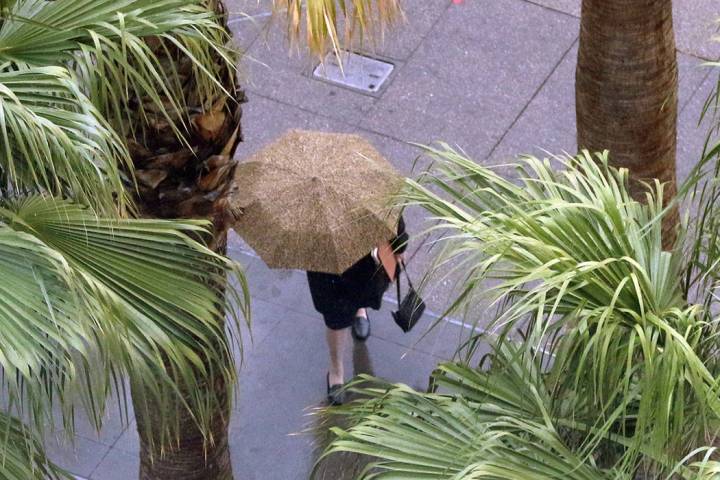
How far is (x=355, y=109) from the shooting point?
347 inches

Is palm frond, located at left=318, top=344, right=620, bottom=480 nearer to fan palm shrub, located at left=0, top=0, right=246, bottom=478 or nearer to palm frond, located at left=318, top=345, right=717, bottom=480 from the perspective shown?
palm frond, located at left=318, top=345, right=717, bottom=480

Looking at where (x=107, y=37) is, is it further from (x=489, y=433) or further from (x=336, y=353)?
(x=336, y=353)

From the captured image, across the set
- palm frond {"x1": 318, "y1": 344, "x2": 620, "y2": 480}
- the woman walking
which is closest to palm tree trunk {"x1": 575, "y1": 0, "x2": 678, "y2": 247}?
the woman walking

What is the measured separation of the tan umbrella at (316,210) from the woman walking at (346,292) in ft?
1.19

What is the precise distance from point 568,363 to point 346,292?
2926 millimetres

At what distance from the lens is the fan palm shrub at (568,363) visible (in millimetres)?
3742

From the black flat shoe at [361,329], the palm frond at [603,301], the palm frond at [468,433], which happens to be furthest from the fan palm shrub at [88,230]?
the black flat shoe at [361,329]

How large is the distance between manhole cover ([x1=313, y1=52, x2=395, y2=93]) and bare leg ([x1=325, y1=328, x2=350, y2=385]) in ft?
7.99

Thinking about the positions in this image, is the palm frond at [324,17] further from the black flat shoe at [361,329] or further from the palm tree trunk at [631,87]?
the black flat shoe at [361,329]

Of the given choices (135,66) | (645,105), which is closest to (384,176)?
(645,105)

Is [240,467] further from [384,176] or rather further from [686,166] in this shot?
[686,166]

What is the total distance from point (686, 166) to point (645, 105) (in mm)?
2613

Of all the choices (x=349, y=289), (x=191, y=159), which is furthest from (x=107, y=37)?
(x=349, y=289)

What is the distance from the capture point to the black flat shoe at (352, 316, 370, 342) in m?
7.44
